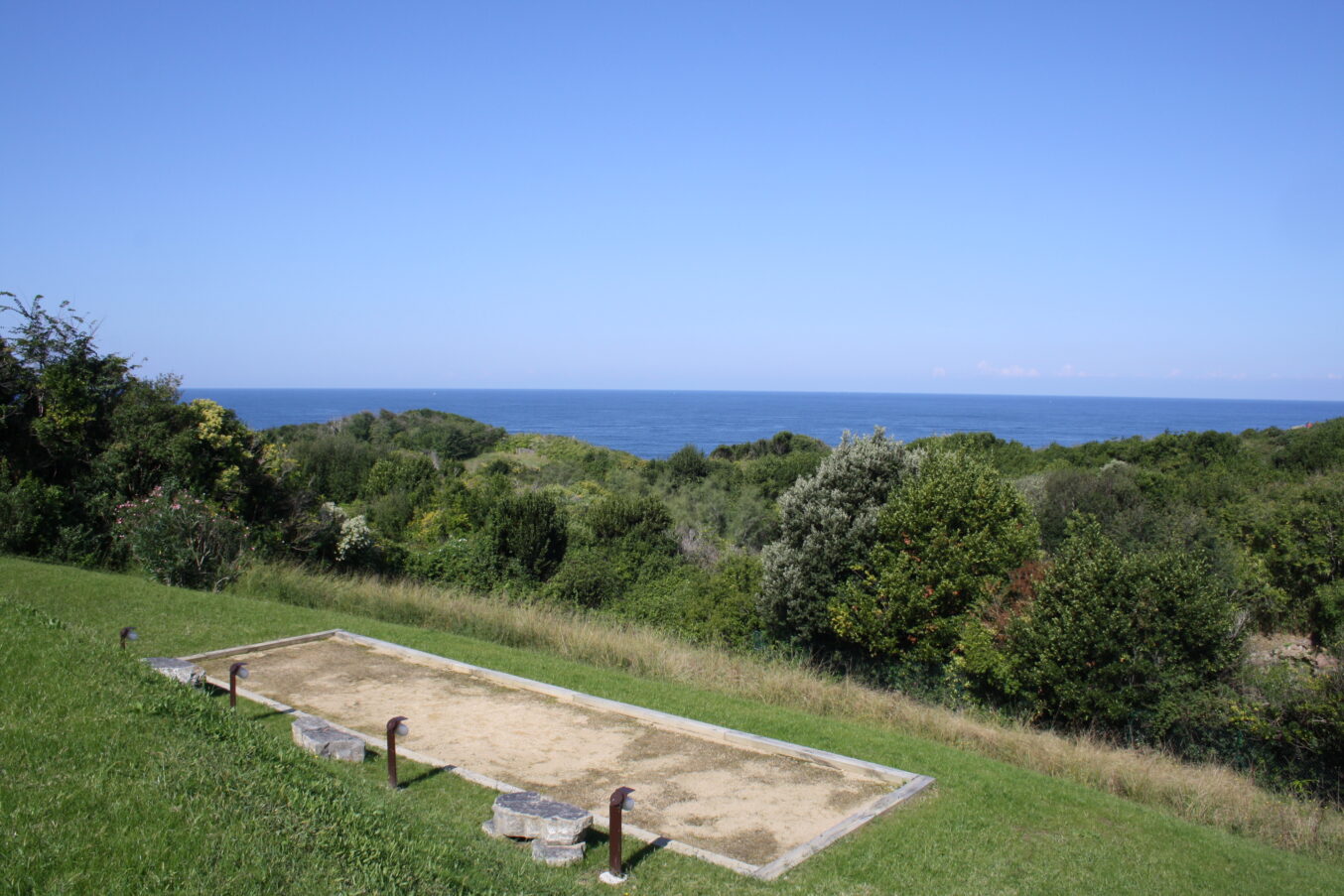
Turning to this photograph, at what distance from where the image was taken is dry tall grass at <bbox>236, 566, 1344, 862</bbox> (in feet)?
27.1

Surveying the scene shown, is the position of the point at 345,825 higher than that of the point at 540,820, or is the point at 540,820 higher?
the point at 345,825

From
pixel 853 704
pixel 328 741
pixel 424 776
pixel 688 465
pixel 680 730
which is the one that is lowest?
pixel 853 704

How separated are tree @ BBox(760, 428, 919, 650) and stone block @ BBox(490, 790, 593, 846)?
1080 centimetres

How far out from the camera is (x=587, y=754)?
7.96 m

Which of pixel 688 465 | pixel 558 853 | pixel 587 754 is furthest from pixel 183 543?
pixel 688 465

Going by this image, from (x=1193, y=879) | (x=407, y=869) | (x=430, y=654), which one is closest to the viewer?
(x=407, y=869)

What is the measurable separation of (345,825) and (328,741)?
3.02m

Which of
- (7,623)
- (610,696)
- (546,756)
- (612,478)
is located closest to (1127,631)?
(610,696)

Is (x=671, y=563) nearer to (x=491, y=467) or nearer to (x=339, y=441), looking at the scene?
(x=491, y=467)

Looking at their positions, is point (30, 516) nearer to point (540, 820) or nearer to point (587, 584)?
point (587, 584)

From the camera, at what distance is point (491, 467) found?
38.9m

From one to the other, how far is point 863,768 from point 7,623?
23.1ft

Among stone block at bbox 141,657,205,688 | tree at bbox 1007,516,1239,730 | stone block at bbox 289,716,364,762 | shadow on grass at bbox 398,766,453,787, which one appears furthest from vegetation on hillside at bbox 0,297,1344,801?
stone block at bbox 289,716,364,762

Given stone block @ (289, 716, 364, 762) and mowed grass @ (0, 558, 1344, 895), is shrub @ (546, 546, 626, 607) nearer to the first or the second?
mowed grass @ (0, 558, 1344, 895)
